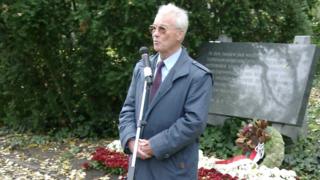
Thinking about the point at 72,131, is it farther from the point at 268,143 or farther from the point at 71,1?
the point at 268,143

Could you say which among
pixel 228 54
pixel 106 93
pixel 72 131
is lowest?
pixel 72 131

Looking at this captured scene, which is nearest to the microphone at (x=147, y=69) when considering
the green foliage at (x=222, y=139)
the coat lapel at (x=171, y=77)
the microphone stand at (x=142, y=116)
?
the microphone stand at (x=142, y=116)

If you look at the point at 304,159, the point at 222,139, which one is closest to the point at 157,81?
the point at 304,159

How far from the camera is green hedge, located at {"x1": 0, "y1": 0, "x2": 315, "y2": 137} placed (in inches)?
270

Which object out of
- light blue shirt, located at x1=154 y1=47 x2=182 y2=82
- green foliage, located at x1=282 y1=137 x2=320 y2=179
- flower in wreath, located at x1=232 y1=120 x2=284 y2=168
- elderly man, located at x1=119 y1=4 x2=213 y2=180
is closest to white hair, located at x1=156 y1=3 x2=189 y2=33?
elderly man, located at x1=119 y1=4 x2=213 y2=180

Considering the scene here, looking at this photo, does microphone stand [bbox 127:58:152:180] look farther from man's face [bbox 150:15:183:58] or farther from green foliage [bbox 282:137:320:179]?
green foliage [bbox 282:137:320:179]

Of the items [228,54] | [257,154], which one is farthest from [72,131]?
[257,154]

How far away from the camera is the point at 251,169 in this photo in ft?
18.6

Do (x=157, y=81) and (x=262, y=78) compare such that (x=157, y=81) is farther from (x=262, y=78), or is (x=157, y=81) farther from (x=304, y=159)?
(x=262, y=78)

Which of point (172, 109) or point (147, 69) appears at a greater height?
point (147, 69)

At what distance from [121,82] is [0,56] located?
6.92 feet

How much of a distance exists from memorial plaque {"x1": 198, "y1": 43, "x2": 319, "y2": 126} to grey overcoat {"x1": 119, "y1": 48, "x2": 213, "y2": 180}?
133 inches

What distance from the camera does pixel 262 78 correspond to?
22.0 feet

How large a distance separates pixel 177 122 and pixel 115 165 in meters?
3.05
